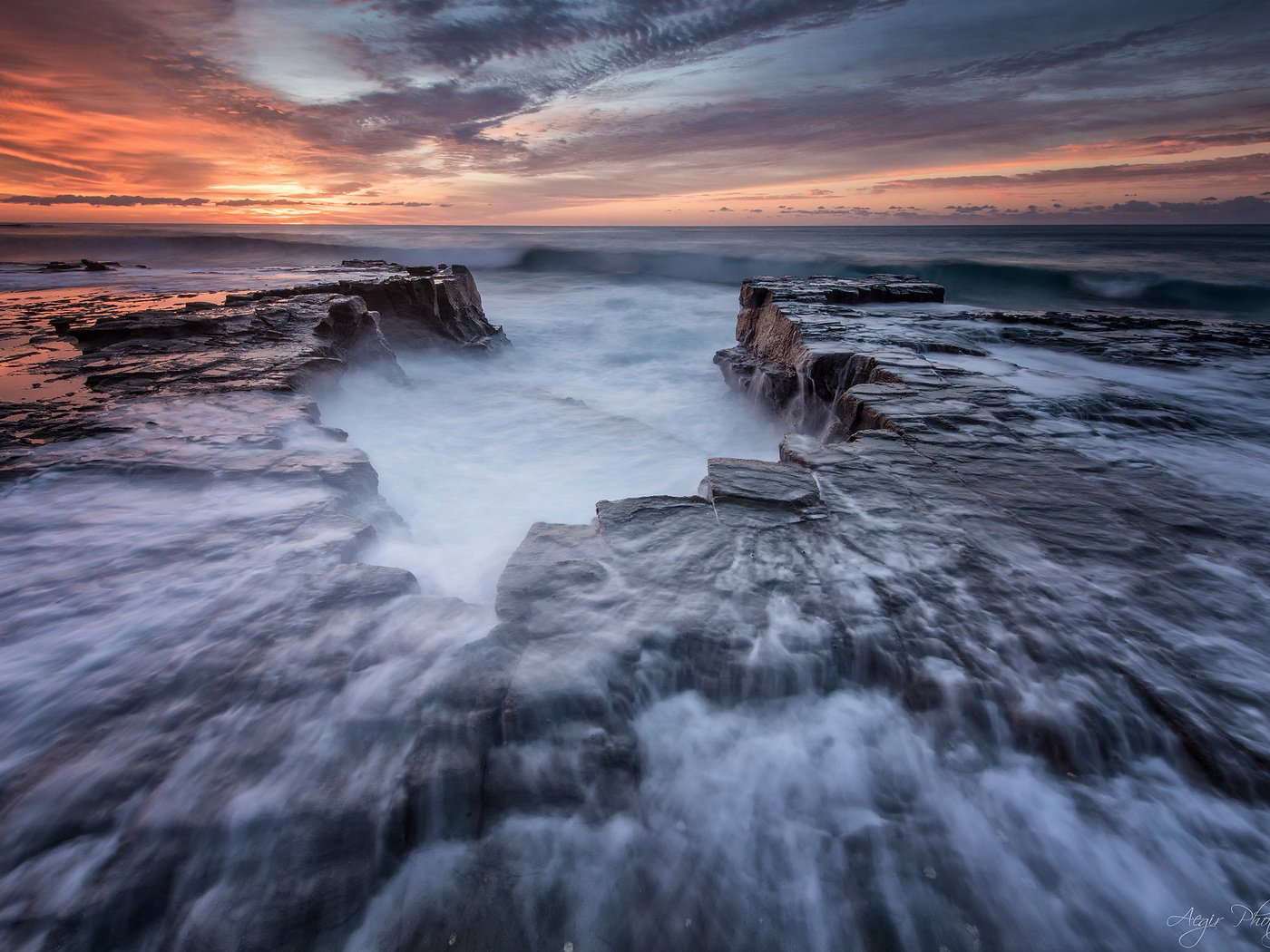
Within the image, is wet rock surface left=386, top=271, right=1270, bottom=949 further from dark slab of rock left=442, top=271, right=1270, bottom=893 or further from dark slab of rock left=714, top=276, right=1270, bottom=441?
dark slab of rock left=714, top=276, right=1270, bottom=441

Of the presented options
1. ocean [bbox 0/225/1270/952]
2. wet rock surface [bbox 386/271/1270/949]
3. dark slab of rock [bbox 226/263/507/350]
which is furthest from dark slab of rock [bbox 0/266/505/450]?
wet rock surface [bbox 386/271/1270/949]

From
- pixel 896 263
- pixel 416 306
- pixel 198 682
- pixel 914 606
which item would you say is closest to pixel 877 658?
pixel 914 606

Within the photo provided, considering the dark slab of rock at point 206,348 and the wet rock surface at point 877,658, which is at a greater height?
the dark slab of rock at point 206,348

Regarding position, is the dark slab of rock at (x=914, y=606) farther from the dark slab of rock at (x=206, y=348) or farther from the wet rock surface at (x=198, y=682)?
the dark slab of rock at (x=206, y=348)

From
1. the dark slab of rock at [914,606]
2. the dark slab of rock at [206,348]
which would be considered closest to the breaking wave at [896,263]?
the dark slab of rock at [206,348]

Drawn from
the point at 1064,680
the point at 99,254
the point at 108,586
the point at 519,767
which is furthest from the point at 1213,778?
the point at 99,254

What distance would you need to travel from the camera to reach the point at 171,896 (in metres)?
1.40

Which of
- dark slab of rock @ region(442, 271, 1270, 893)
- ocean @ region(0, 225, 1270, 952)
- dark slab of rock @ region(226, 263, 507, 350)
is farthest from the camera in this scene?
dark slab of rock @ region(226, 263, 507, 350)

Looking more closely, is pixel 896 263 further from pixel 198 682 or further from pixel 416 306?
pixel 198 682

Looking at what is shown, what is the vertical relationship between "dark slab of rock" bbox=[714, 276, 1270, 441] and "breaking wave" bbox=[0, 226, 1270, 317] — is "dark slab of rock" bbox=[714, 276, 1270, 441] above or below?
above

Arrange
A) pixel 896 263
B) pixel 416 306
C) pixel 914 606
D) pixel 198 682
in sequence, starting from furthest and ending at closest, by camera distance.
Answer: pixel 896 263 → pixel 416 306 → pixel 914 606 → pixel 198 682

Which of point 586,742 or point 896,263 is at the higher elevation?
point 586,742

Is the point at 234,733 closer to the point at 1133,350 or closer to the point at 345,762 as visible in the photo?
the point at 345,762

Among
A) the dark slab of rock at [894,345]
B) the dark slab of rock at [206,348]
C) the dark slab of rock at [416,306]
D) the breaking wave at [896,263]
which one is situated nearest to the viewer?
the dark slab of rock at [206,348]
